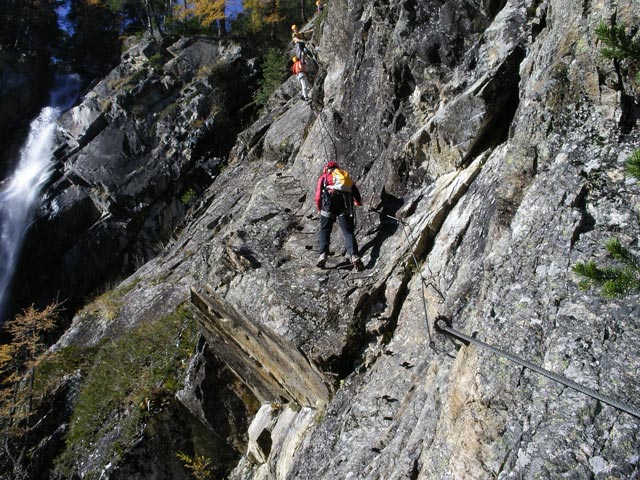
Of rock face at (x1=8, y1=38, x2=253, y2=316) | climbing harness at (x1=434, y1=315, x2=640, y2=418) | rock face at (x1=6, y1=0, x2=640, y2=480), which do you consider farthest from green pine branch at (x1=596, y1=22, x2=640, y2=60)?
rock face at (x1=8, y1=38, x2=253, y2=316)

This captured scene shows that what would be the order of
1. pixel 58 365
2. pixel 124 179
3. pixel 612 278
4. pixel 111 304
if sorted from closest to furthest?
pixel 612 278 < pixel 58 365 < pixel 111 304 < pixel 124 179

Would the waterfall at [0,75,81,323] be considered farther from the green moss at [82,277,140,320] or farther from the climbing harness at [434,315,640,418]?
the climbing harness at [434,315,640,418]

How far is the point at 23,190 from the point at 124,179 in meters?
5.93

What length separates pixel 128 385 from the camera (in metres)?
12.9

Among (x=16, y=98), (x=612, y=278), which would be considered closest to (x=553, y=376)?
(x=612, y=278)

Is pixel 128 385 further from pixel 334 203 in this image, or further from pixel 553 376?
pixel 553 376

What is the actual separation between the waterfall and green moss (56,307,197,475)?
12.3 m

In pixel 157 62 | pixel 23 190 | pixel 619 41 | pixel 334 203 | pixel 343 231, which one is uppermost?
pixel 157 62

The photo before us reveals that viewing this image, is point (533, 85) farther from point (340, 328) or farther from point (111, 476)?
point (111, 476)

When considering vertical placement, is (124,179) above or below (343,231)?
above

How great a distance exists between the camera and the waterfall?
23219mm

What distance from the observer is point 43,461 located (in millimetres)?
12188

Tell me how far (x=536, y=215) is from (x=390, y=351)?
117 inches

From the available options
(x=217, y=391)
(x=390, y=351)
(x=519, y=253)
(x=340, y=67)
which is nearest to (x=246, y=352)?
(x=217, y=391)
